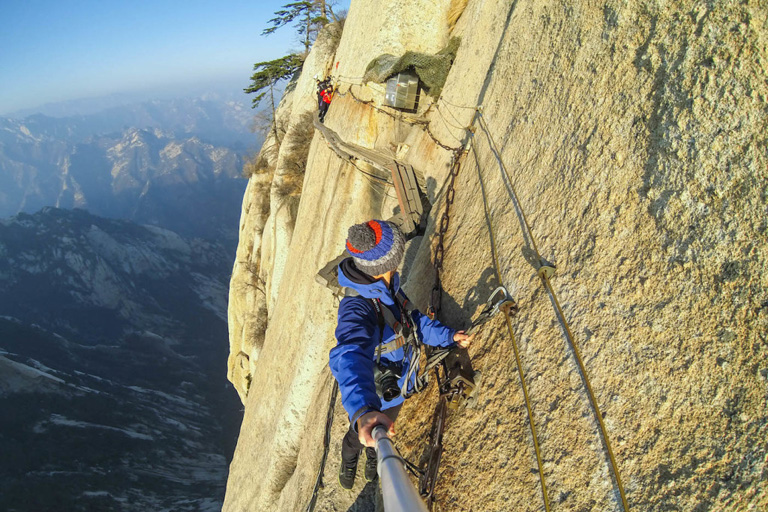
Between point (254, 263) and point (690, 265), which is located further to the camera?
point (254, 263)

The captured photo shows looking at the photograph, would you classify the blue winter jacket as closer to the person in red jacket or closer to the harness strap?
the harness strap

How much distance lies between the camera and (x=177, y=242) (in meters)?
148

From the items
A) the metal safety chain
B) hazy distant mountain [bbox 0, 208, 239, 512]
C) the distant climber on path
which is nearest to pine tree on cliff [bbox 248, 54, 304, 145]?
the distant climber on path

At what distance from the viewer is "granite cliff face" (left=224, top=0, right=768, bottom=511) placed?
2.28m

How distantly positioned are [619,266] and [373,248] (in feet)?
6.41

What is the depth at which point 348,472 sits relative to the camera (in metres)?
4.52

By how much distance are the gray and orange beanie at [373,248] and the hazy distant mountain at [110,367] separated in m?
56.1

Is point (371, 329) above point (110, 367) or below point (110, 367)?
above

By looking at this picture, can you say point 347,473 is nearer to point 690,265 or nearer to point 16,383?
point 690,265

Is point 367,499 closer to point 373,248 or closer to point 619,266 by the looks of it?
point 373,248

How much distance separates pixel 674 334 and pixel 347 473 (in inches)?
146

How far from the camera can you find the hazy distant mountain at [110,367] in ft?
151

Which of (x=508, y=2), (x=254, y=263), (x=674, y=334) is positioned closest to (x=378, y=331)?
(x=674, y=334)

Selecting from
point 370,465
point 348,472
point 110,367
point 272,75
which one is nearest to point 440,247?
point 370,465
